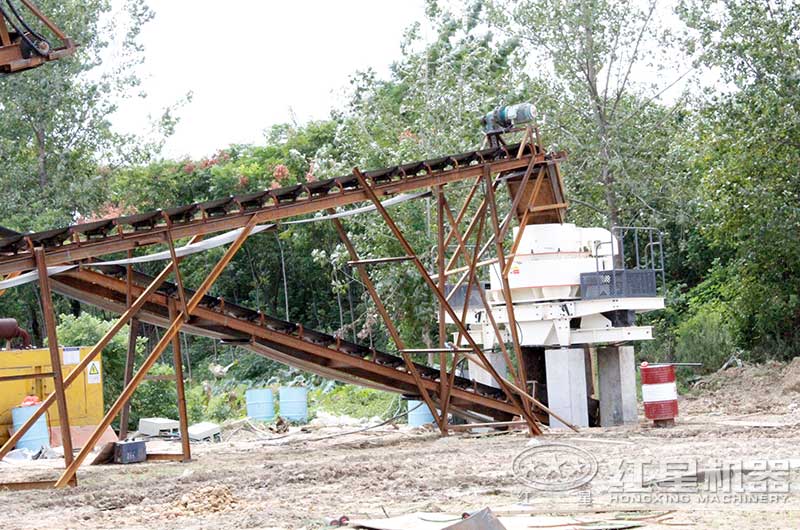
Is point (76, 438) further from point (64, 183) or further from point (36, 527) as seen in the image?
point (64, 183)

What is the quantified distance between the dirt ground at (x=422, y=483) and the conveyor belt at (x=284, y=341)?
40.2 inches

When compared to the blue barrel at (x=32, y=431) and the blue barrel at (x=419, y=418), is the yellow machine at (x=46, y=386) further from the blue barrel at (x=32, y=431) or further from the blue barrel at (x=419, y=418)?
the blue barrel at (x=419, y=418)

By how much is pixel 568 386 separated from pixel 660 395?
2489mm

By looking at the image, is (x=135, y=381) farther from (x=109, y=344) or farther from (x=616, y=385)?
(x=109, y=344)

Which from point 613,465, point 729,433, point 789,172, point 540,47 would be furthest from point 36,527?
point 540,47

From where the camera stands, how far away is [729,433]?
1728 cm

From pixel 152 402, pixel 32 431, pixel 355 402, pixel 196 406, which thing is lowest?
pixel 355 402

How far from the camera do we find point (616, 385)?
22297 mm

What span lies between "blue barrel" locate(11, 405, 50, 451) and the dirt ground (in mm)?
2953

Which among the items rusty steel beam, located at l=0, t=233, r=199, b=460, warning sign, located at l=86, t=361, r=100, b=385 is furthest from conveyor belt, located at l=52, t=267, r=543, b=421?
warning sign, located at l=86, t=361, r=100, b=385

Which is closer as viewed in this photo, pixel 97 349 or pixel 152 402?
pixel 97 349

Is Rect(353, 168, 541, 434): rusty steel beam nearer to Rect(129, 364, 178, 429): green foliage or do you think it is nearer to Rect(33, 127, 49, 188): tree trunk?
Rect(129, 364, 178, 429): green foliage

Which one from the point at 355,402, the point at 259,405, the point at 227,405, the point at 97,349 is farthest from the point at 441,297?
the point at 227,405

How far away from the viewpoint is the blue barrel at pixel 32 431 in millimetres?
21266
